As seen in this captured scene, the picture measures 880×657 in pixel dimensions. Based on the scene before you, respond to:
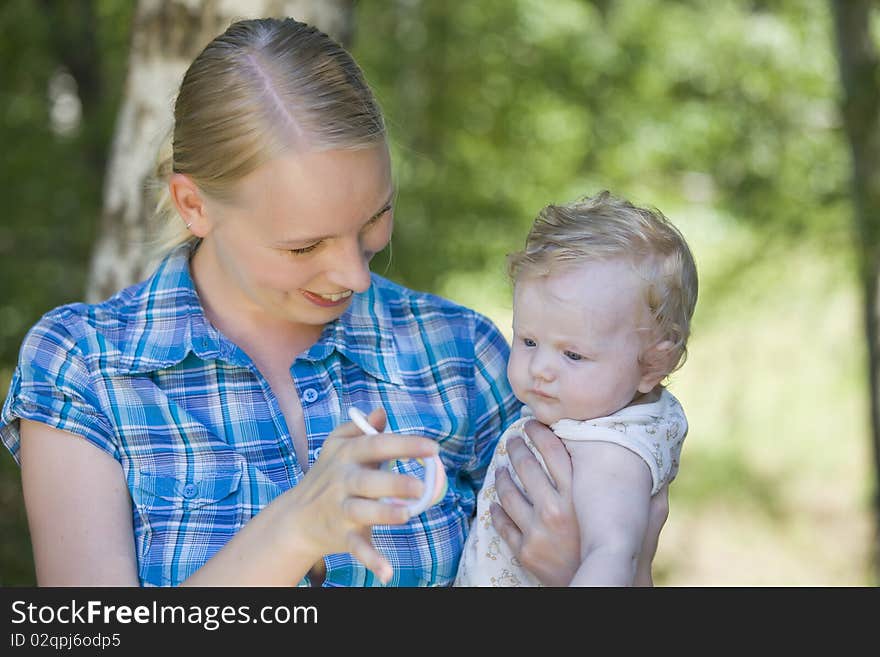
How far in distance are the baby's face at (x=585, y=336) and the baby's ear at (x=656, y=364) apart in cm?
2

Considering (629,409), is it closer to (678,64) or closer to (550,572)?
(550,572)

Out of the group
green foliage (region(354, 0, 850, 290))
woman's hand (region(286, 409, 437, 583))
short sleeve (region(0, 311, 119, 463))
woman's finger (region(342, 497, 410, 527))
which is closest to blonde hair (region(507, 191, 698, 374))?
woman's hand (region(286, 409, 437, 583))

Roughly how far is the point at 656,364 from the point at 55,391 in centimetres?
104

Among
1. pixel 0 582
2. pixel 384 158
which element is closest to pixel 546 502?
pixel 384 158

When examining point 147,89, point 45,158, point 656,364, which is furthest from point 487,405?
point 45,158

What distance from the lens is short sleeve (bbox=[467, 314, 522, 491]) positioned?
2145 millimetres

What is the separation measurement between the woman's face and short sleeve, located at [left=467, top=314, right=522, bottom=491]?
0.37 m

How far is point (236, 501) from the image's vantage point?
183cm

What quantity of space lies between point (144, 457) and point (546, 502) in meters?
0.69

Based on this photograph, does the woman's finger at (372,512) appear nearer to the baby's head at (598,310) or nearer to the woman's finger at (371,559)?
the woman's finger at (371,559)

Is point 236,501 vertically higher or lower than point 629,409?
lower
